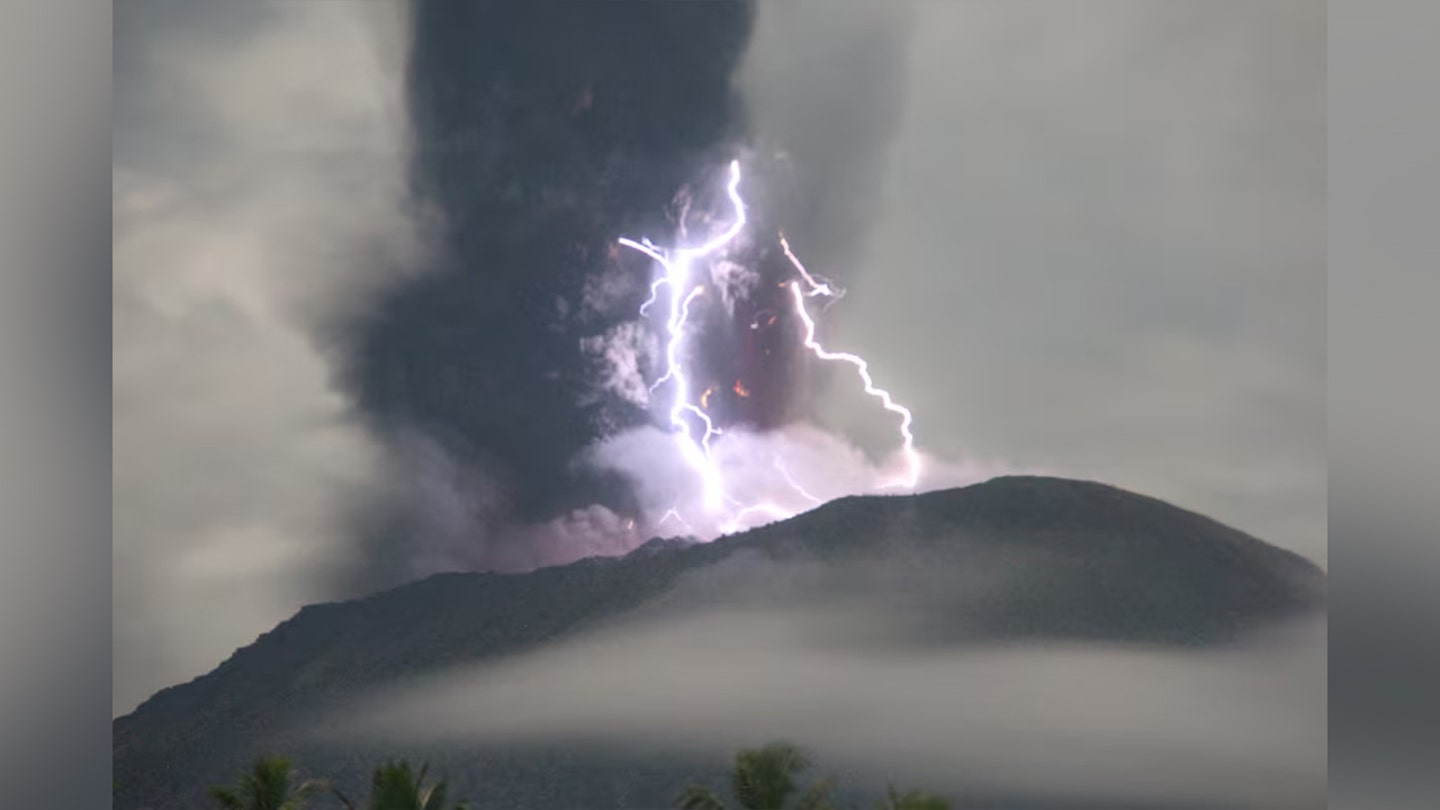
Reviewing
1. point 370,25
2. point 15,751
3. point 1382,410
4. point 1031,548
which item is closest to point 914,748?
point 1031,548

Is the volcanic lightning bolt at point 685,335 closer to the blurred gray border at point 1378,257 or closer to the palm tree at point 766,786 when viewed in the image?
the palm tree at point 766,786

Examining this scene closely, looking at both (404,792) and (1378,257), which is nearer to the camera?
(1378,257)

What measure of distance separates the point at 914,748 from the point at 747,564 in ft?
3.72

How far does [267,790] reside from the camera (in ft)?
24.2

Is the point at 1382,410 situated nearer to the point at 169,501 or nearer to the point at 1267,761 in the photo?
the point at 1267,761

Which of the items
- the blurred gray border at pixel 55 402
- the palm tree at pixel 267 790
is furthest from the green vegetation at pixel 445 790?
the blurred gray border at pixel 55 402

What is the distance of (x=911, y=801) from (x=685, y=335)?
2392 mm

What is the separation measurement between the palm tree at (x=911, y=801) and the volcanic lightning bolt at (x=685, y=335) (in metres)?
1.42

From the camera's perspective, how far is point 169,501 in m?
7.59

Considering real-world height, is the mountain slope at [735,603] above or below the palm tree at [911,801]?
above

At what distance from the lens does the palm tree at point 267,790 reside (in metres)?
7.36

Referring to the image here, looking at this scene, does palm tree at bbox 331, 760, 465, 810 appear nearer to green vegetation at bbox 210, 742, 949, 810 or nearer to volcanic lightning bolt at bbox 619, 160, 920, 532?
green vegetation at bbox 210, 742, 949, 810

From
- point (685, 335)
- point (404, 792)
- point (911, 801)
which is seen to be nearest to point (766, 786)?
point (911, 801)

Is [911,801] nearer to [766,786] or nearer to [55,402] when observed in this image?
[766,786]
